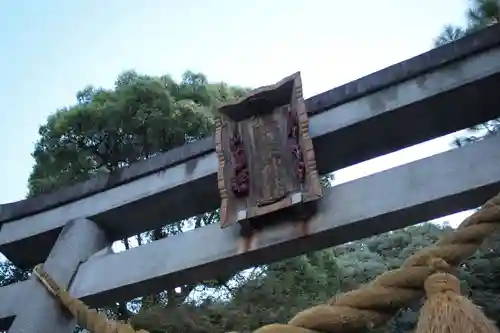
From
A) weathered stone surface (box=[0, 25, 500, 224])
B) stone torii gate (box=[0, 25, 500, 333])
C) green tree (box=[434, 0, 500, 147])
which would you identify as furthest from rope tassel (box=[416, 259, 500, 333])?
green tree (box=[434, 0, 500, 147])

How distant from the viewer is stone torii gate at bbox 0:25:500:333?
93.4 inches

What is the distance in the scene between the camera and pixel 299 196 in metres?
2.47

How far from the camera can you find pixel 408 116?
8.48ft

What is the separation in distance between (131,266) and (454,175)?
166 cm

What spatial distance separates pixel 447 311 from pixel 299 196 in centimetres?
159

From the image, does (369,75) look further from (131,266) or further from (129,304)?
(129,304)

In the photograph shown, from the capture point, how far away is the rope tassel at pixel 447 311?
86 centimetres

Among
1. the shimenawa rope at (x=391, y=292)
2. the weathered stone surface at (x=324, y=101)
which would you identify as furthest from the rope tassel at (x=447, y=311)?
the weathered stone surface at (x=324, y=101)

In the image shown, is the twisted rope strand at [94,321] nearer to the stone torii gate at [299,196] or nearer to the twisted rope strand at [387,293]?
the twisted rope strand at [387,293]

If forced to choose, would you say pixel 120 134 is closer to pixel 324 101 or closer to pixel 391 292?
pixel 324 101

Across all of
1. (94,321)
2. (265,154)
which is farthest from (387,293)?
(265,154)

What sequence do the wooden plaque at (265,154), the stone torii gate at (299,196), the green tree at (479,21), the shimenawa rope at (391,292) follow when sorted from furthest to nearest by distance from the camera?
the green tree at (479,21)
the wooden plaque at (265,154)
the stone torii gate at (299,196)
the shimenawa rope at (391,292)

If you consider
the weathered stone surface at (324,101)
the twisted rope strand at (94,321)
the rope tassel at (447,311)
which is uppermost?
the weathered stone surface at (324,101)

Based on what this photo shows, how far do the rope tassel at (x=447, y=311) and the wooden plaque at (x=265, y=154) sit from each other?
152 cm
